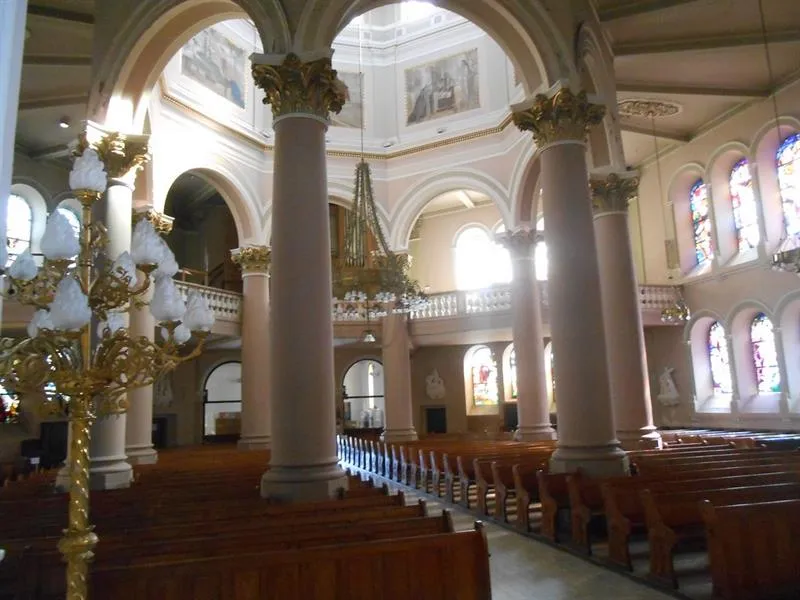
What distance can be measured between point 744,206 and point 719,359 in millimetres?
4404

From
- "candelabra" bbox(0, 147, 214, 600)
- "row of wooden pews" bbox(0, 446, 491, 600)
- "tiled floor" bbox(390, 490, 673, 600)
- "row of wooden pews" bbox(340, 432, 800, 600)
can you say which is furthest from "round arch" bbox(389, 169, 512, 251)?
"candelabra" bbox(0, 147, 214, 600)

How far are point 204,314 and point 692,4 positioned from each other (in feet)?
35.8

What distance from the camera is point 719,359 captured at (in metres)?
18.4

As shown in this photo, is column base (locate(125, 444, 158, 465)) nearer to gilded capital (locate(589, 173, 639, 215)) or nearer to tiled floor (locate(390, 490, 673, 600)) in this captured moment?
tiled floor (locate(390, 490, 673, 600))

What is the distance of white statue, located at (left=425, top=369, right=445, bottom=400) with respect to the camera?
75.4 feet

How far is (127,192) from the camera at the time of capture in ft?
30.8

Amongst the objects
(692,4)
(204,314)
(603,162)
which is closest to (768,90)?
(692,4)

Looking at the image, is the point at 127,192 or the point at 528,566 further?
the point at 127,192

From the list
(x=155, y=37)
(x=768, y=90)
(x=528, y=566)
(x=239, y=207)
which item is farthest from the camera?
(x=239, y=207)

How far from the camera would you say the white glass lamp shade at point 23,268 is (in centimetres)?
384

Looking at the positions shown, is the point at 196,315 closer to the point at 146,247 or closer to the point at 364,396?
the point at 146,247

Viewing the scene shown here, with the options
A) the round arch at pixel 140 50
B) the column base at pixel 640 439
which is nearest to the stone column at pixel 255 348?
the round arch at pixel 140 50

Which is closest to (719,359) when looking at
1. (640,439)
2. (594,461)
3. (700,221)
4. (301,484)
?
(700,221)

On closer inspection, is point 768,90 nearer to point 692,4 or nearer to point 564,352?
point 692,4
